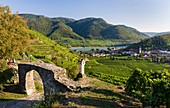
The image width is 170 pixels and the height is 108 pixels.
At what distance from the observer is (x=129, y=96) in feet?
71.6

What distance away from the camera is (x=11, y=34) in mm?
24422

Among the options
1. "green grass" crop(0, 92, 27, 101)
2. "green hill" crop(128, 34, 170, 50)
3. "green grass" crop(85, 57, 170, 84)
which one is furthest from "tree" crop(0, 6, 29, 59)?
"green hill" crop(128, 34, 170, 50)

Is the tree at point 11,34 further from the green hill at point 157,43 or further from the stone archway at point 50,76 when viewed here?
the green hill at point 157,43

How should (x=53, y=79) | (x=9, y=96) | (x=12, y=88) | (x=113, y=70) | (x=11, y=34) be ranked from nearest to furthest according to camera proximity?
(x=53, y=79) < (x=9, y=96) < (x=12, y=88) < (x=11, y=34) < (x=113, y=70)

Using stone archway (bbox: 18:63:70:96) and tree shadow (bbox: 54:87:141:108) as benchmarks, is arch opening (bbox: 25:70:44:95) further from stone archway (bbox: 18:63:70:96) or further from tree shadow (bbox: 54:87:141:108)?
tree shadow (bbox: 54:87:141:108)

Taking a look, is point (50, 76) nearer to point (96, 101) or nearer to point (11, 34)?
point (96, 101)

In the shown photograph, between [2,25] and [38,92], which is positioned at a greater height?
[2,25]

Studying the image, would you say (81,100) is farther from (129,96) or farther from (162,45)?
(162,45)

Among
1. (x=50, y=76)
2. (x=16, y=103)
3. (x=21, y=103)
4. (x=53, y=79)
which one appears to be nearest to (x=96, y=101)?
(x=53, y=79)

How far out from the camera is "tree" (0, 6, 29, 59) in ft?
76.9

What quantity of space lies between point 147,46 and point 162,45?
9.61m

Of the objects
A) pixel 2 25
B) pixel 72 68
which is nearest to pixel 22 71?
pixel 2 25

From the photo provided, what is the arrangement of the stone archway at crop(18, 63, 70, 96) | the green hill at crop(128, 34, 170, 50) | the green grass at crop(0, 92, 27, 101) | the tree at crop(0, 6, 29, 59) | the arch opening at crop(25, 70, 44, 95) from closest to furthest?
the stone archway at crop(18, 63, 70, 96)
the green grass at crop(0, 92, 27, 101)
the arch opening at crop(25, 70, 44, 95)
the tree at crop(0, 6, 29, 59)
the green hill at crop(128, 34, 170, 50)

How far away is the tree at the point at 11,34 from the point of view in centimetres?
2344
